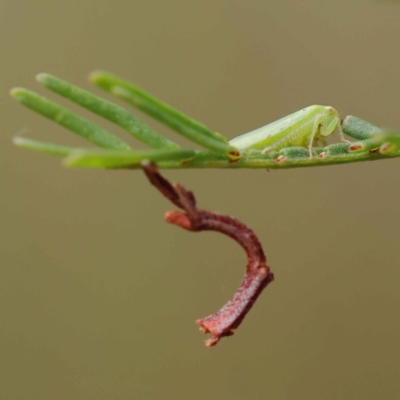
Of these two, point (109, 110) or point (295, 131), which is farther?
point (295, 131)

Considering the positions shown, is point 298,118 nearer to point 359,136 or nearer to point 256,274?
point 359,136

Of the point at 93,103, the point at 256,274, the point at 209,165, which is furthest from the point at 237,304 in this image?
the point at 93,103

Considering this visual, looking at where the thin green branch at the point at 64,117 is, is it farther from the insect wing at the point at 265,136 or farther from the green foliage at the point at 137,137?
the insect wing at the point at 265,136

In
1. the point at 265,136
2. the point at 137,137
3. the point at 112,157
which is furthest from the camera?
the point at 265,136

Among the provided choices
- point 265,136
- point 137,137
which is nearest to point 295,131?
point 265,136

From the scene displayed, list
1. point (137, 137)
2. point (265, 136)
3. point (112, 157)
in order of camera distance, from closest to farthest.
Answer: point (112, 157), point (137, 137), point (265, 136)

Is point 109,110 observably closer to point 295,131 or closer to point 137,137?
point 137,137

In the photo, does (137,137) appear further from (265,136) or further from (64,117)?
(265,136)
